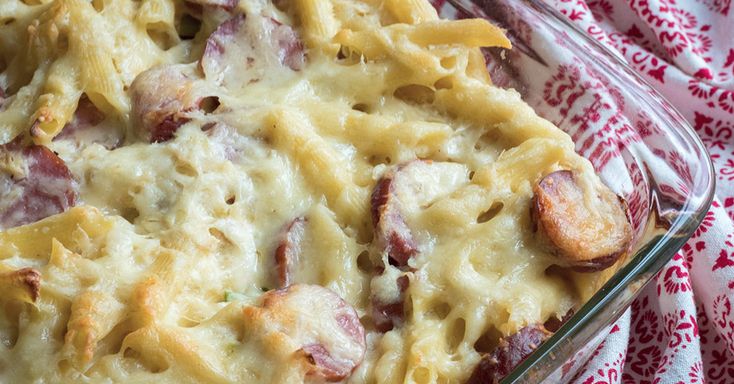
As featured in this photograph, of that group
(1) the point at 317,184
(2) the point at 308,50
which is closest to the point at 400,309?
(1) the point at 317,184

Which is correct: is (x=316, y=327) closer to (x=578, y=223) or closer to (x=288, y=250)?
(x=288, y=250)

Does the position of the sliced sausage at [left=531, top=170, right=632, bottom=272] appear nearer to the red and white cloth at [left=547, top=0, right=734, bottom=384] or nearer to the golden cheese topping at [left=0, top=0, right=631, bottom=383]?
the golden cheese topping at [left=0, top=0, right=631, bottom=383]

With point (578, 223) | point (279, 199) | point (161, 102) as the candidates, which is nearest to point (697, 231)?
point (578, 223)

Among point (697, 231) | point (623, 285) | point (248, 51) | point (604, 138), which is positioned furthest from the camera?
point (697, 231)

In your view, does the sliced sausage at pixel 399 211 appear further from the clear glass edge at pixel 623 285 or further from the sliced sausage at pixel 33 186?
the sliced sausage at pixel 33 186

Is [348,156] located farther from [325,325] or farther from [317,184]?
[325,325]

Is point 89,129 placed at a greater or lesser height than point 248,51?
lesser

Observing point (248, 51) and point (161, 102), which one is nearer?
point (161, 102)
